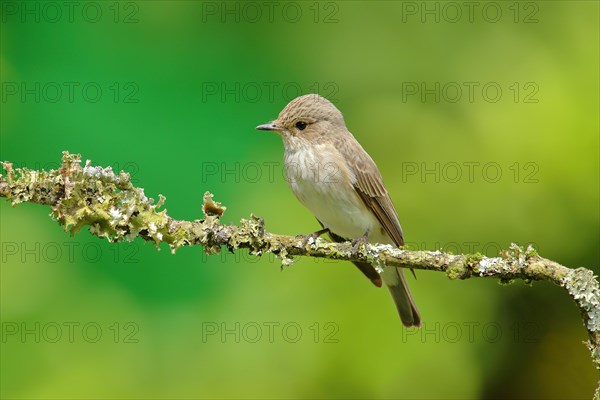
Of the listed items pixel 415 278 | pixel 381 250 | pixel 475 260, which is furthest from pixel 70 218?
pixel 415 278

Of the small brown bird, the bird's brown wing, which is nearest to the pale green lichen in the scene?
the small brown bird

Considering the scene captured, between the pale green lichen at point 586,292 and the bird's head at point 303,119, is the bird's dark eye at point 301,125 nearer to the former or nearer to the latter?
the bird's head at point 303,119

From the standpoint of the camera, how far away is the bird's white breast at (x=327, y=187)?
392 centimetres

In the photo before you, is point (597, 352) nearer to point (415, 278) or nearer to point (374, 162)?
point (415, 278)

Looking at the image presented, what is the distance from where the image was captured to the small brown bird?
3.95 meters

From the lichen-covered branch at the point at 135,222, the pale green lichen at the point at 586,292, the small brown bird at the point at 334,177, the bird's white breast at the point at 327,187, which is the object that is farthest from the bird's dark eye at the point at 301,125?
the pale green lichen at the point at 586,292

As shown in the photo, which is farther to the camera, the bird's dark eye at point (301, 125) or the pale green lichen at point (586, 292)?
the bird's dark eye at point (301, 125)

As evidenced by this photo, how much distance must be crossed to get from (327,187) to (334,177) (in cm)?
7

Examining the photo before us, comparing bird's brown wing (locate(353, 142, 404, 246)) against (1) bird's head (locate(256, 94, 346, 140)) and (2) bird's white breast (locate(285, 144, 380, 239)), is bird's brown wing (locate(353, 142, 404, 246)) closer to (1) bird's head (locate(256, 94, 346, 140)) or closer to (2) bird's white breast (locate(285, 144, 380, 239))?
(2) bird's white breast (locate(285, 144, 380, 239))

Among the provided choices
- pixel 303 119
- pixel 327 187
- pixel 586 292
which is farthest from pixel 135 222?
pixel 303 119

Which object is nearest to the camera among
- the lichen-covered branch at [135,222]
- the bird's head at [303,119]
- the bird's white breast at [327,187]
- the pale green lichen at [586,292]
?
the pale green lichen at [586,292]

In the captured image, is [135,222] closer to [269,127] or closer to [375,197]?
[269,127]

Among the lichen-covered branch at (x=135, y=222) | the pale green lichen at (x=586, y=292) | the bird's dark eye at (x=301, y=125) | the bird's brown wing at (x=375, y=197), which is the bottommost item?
the pale green lichen at (x=586, y=292)

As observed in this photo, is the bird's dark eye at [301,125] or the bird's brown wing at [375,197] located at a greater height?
the bird's dark eye at [301,125]
